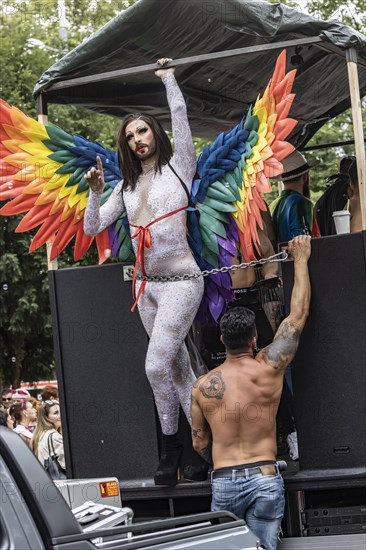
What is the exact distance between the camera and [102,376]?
6.44m

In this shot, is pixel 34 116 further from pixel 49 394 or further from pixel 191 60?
pixel 191 60

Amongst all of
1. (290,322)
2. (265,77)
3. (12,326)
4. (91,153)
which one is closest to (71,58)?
(91,153)

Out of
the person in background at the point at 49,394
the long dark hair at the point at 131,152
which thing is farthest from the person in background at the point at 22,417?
the long dark hair at the point at 131,152

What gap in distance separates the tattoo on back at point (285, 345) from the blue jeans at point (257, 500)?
0.61 m

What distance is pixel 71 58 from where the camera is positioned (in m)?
6.55

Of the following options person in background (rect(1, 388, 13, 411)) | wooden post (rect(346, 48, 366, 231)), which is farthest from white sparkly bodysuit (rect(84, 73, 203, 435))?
person in background (rect(1, 388, 13, 411))

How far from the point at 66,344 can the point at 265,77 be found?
2.50m

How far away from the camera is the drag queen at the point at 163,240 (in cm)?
607

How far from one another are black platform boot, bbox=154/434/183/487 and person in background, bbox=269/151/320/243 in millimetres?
1597

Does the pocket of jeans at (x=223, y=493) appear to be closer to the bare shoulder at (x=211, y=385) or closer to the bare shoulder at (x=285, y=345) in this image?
the bare shoulder at (x=211, y=385)

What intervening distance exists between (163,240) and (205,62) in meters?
1.54

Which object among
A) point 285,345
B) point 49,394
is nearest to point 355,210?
point 285,345

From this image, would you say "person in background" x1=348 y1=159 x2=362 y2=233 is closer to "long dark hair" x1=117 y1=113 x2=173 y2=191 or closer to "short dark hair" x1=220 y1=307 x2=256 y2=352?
"short dark hair" x1=220 y1=307 x2=256 y2=352

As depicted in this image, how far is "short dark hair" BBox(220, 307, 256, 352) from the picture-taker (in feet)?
19.5
